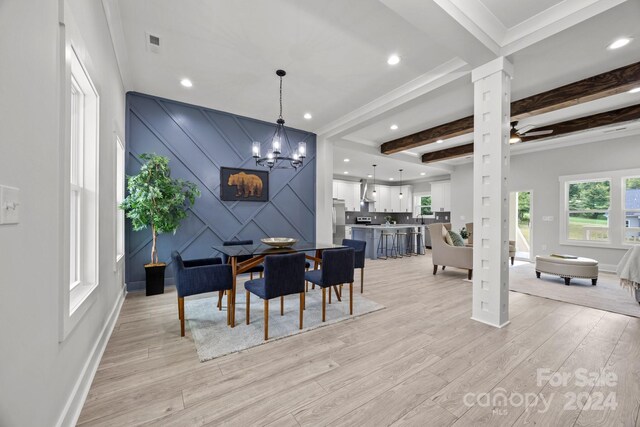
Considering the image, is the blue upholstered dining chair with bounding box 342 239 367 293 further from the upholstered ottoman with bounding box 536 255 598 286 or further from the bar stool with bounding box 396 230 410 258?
the bar stool with bounding box 396 230 410 258

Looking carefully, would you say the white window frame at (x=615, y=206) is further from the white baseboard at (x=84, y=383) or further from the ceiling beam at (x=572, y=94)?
the white baseboard at (x=84, y=383)

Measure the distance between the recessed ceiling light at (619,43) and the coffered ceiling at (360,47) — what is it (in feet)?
0.21

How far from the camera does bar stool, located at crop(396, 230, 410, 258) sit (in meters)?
7.60

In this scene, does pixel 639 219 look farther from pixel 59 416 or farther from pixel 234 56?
pixel 59 416

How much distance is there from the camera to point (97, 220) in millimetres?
2004

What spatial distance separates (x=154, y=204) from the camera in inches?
137

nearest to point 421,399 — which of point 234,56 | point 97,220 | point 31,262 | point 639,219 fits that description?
point 31,262

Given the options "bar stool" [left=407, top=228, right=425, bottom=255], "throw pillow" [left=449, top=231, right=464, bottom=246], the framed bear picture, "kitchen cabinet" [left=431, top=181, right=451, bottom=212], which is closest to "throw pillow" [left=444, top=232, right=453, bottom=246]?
"throw pillow" [left=449, top=231, right=464, bottom=246]

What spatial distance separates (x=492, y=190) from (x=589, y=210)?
5.12 meters

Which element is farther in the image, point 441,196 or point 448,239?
point 441,196

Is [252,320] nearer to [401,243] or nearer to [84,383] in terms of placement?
[84,383]

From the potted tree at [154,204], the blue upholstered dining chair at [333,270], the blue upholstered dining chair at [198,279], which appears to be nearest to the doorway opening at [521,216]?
the blue upholstered dining chair at [333,270]

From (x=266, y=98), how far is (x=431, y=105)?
2.64m

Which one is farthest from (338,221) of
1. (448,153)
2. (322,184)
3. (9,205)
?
(9,205)
